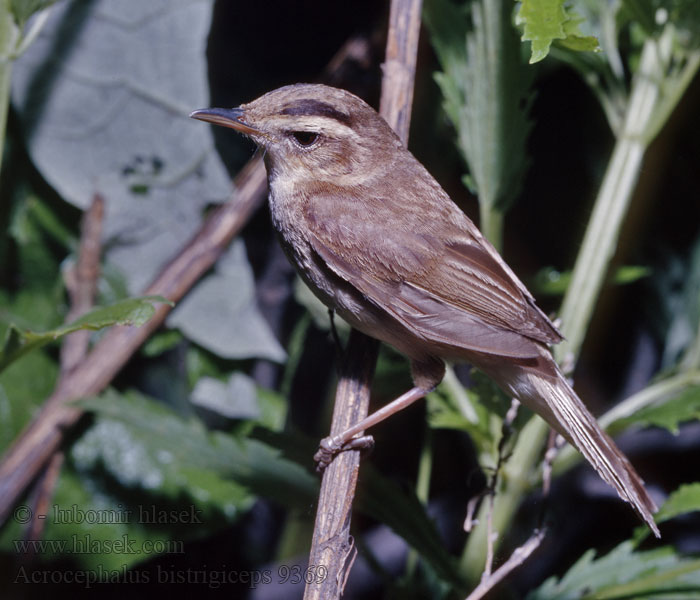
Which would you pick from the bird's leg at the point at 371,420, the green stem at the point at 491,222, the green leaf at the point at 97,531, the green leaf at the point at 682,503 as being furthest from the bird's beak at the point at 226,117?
the green leaf at the point at 682,503

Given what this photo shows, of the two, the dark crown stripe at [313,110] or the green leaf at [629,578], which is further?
the dark crown stripe at [313,110]

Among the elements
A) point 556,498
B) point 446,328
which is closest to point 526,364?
point 446,328

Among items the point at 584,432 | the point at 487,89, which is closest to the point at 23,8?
the point at 487,89

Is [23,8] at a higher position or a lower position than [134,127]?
higher

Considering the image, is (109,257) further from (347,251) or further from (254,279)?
(347,251)

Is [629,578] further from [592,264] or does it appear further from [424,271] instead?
[424,271]

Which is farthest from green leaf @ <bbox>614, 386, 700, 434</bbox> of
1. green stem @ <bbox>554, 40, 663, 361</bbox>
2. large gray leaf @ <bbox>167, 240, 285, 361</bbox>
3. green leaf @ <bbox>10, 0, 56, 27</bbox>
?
green leaf @ <bbox>10, 0, 56, 27</bbox>

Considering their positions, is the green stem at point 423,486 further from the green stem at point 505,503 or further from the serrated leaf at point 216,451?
the serrated leaf at point 216,451
